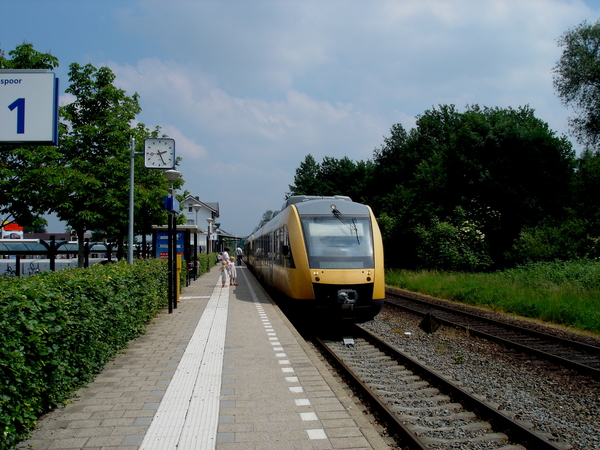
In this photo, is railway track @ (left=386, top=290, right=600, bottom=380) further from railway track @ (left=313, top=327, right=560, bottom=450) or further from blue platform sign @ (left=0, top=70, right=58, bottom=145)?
blue platform sign @ (left=0, top=70, right=58, bottom=145)

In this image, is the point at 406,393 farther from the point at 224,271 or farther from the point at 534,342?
the point at 224,271

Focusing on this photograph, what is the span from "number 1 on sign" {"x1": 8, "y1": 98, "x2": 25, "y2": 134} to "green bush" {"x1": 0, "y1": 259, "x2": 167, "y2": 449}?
8.40 feet

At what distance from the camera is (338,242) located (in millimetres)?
10977

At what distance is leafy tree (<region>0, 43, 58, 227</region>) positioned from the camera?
16.0 meters

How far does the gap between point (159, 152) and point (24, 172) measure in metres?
5.52

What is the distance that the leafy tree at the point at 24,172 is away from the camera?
16.0 m

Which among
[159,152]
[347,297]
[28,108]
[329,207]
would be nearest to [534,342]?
[347,297]

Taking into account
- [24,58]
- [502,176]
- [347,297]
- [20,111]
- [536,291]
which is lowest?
[536,291]

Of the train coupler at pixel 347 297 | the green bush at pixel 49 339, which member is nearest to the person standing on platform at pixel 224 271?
the train coupler at pixel 347 297

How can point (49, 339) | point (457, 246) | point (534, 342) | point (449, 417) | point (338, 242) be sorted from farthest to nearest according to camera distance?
point (457, 246) < point (338, 242) < point (534, 342) < point (449, 417) < point (49, 339)

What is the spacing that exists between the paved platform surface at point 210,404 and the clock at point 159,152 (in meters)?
6.62

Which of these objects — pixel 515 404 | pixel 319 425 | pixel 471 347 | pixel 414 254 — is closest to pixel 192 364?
pixel 319 425

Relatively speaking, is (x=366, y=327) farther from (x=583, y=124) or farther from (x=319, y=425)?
(x=583, y=124)

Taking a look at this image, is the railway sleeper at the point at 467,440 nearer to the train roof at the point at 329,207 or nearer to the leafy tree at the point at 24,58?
the train roof at the point at 329,207
